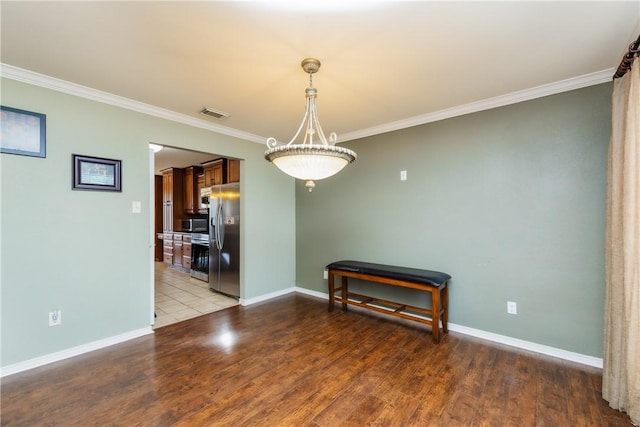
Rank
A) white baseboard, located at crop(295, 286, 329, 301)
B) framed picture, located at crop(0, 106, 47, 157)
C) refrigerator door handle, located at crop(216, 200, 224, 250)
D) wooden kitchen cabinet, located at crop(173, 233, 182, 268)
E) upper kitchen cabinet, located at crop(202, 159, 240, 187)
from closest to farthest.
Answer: framed picture, located at crop(0, 106, 47, 157) < white baseboard, located at crop(295, 286, 329, 301) < refrigerator door handle, located at crop(216, 200, 224, 250) < upper kitchen cabinet, located at crop(202, 159, 240, 187) < wooden kitchen cabinet, located at crop(173, 233, 182, 268)

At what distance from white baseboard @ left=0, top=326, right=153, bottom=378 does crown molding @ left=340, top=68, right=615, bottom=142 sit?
3.68 m

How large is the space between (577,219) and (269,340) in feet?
10.4

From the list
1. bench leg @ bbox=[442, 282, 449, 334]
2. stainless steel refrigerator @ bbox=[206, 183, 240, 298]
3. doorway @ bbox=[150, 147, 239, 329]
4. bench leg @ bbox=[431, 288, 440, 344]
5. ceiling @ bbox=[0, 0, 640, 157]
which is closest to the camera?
ceiling @ bbox=[0, 0, 640, 157]

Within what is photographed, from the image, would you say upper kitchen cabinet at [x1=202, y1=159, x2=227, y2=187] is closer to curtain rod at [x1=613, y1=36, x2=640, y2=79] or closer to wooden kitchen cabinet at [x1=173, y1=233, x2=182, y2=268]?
wooden kitchen cabinet at [x1=173, y1=233, x2=182, y2=268]

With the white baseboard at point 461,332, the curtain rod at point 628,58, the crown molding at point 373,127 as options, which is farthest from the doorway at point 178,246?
the curtain rod at point 628,58

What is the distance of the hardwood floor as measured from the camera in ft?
5.82

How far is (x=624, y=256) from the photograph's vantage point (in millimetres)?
1769

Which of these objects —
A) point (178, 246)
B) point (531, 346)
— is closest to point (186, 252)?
point (178, 246)

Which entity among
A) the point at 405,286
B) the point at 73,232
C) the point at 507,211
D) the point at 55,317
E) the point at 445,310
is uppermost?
the point at 507,211

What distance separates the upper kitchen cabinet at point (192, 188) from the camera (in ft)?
21.8

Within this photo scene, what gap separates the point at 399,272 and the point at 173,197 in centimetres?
612

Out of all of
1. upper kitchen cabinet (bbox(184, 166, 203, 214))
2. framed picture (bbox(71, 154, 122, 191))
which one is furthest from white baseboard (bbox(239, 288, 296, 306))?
upper kitchen cabinet (bbox(184, 166, 203, 214))

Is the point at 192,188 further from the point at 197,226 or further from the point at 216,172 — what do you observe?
the point at 216,172

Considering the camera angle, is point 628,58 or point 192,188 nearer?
point 628,58
